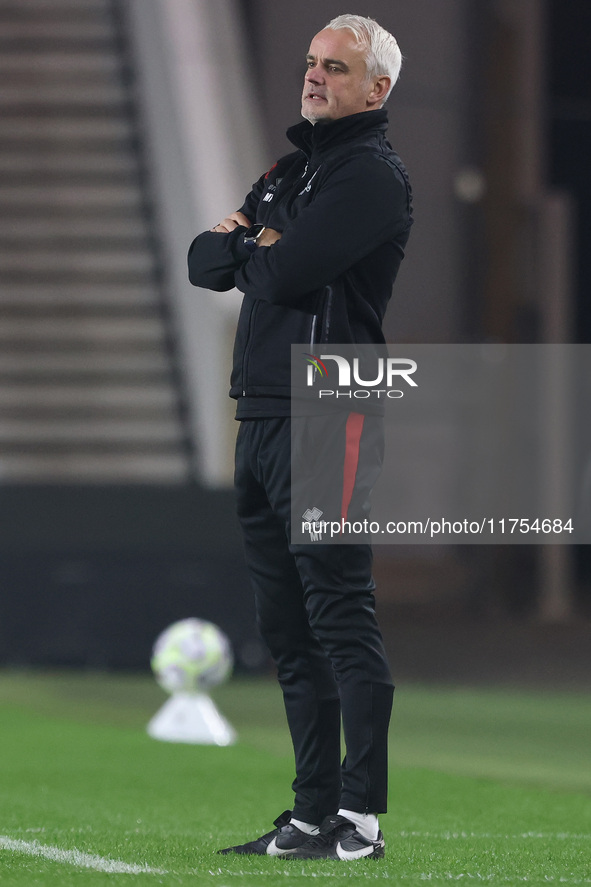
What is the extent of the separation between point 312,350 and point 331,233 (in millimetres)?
277

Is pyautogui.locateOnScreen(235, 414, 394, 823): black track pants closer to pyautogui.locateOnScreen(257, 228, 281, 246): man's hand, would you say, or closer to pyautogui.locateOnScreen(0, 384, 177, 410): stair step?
pyautogui.locateOnScreen(257, 228, 281, 246): man's hand

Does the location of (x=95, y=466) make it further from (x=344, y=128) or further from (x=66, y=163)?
(x=344, y=128)

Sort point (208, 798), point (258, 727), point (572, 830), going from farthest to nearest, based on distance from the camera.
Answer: point (258, 727)
point (208, 798)
point (572, 830)

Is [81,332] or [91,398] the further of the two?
[81,332]

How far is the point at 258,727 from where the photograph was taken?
7559 millimetres

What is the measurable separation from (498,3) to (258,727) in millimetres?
8223

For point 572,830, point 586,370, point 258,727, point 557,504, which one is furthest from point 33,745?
point 586,370

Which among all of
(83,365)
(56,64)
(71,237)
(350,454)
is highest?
(56,64)

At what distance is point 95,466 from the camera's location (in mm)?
10648

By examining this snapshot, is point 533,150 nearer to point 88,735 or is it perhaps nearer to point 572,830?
point 88,735

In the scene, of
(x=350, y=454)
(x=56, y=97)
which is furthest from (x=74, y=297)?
(x=350, y=454)

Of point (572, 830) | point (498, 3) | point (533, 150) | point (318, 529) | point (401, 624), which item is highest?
point (498, 3)

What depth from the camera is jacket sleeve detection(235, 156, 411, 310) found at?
3633mm

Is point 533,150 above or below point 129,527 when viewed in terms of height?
above
